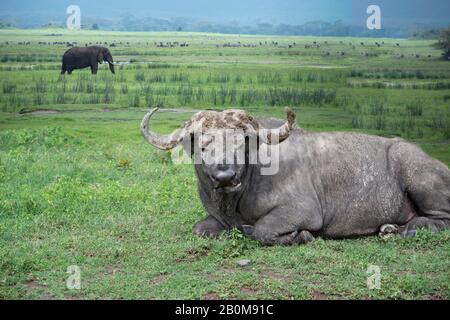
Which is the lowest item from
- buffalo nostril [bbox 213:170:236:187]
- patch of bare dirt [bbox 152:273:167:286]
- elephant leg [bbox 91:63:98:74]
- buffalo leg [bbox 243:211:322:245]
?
patch of bare dirt [bbox 152:273:167:286]

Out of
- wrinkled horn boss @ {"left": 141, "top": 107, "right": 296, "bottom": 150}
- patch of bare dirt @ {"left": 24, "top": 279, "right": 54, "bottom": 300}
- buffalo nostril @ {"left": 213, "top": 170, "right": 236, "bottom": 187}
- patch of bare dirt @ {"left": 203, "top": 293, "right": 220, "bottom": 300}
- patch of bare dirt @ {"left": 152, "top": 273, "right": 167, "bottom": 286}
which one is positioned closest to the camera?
patch of bare dirt @ {"left": 203, "top": 293, "right": 220, "bottom": 300}

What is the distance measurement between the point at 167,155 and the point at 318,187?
11.7ft

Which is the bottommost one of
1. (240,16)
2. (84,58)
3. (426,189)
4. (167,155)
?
(167,155)

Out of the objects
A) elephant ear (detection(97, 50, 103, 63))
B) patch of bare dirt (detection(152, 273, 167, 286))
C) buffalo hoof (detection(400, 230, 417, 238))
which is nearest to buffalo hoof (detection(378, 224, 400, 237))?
buffalo hoof (detection(400, 230, 417, 238))

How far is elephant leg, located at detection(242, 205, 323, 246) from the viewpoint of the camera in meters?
6.29

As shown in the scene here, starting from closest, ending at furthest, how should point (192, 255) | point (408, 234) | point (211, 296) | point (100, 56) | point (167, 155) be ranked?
1. point (211, 296)
2. point (192, 255)
3. point (408, 234)
4. point (167, 155)
5. point (100, 56)

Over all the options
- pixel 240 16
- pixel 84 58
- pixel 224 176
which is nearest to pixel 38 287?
pixel 224 176

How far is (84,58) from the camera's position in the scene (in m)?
12.0

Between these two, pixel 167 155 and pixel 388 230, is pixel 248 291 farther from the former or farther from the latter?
pixel 167 155

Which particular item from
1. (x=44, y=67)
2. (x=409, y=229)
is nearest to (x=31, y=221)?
(x=409, y=229)

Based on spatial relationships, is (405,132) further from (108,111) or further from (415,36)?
(108,111)

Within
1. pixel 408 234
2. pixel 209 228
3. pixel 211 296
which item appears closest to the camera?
pixel 211 296

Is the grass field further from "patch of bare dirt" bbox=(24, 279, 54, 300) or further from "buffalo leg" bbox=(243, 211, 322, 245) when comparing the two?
"buffalo leg" bbox=(243, 211, 322, 245)

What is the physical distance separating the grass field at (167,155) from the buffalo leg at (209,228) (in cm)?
16
